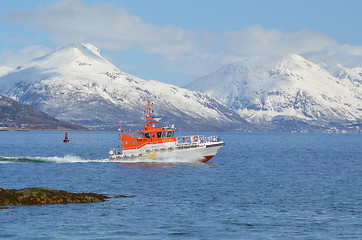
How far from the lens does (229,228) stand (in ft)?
162

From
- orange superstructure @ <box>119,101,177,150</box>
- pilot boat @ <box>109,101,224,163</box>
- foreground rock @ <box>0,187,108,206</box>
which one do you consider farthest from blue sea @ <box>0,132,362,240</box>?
orange superstructure @ <box>119,101,177,150</box>

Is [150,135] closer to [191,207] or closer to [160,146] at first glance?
[160,146]

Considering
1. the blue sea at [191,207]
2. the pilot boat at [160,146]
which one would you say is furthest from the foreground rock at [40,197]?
the pilot boat at [160,146]

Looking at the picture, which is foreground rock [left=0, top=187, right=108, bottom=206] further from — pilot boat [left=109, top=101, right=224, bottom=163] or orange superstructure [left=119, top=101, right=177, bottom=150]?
pilot boat [left=109, top=101, right=224, bottom=163]

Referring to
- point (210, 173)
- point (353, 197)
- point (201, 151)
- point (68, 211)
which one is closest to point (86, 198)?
point (68, 211)

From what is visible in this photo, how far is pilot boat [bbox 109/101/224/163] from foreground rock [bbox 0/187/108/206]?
4403 centimetres

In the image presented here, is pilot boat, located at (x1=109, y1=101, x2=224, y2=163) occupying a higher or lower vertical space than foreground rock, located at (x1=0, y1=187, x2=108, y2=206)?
higher

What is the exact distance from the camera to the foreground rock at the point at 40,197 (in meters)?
57.7

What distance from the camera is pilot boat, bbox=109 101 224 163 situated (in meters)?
106

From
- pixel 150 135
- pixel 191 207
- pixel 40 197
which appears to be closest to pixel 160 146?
pixel 150 135

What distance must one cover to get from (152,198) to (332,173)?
44.0 meters

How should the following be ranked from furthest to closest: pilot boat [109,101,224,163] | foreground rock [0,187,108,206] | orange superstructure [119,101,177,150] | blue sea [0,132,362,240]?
pilot boat [109,101,224,163], orange superstructure [119,101,177,150], foreground rock [0,187,108,206], blue sea [0,132,362,240]

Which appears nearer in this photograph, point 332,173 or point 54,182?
point 54,182

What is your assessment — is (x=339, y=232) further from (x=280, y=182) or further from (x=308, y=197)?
(x=280, y=182)
